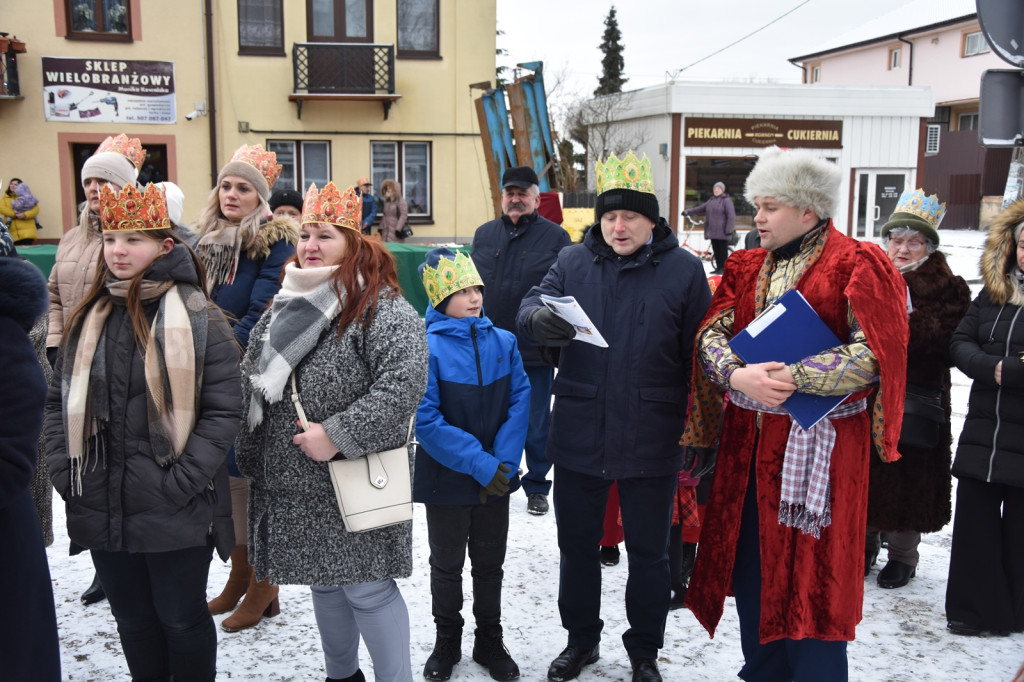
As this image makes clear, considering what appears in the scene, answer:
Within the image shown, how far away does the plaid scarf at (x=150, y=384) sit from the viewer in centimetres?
265

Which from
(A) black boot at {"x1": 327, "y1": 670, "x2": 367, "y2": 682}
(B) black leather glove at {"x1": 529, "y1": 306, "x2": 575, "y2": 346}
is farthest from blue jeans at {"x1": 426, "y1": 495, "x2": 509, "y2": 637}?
(B) black leather glove at {"x1": 529, "y1": 306, "x2": 575, "y2": 346}

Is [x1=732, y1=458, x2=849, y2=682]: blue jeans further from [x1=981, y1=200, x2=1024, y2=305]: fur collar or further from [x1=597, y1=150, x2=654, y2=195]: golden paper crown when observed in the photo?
[x1=981, y1=200, x2=1024, y2=305]: fur collar

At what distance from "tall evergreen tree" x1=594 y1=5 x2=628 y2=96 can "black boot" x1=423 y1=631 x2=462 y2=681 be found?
48.8 meters

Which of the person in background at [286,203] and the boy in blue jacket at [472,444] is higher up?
the person in background at [286,203]

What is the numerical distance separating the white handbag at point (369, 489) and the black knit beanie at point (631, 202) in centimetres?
126


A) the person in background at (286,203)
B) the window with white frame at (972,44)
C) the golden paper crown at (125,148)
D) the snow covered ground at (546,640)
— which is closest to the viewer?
the snow covered ground at (546,640)

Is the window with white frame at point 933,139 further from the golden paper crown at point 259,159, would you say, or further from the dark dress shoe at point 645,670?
the dark dress shoe at point 645,670

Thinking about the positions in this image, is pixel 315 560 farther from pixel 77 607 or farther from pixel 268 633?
pixel 77 607

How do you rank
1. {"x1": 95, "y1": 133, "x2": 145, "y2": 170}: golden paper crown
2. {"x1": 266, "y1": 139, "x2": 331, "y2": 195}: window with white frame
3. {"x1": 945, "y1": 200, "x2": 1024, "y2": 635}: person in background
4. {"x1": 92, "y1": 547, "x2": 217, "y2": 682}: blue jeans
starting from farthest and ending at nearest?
{"x1": 266, "y1": 139, "x2": 331, "y2": 195}: window with white frame < {"x1": 95, "y1": 133, "x2": 145, "y2": 170}: golden paper crown < {"x1": 945, "y1": 200, "x2": 1024, "y2": 635}: person in background < {"x1": 92, "y1": 547, "x2": 217, "y2": 682}: blue jeans

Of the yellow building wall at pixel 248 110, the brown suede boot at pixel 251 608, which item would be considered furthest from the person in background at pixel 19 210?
the brown suede boot at pixel 251 608

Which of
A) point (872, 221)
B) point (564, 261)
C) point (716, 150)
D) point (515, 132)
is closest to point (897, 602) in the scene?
point (564, 261)

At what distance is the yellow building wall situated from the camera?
16.4 meters

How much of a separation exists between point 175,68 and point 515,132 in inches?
337

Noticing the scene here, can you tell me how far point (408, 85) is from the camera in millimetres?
17453
